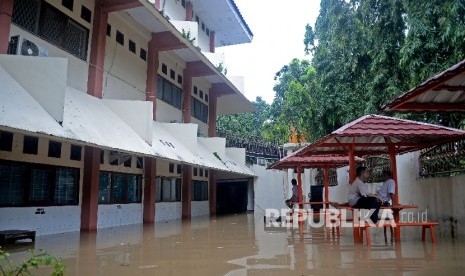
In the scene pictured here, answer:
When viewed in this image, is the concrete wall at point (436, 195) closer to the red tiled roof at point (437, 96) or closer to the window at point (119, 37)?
the red tiled roof at point (437, 96)

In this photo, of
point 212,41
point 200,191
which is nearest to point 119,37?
point 200,191

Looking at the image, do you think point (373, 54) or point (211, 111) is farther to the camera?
point (211, 111)

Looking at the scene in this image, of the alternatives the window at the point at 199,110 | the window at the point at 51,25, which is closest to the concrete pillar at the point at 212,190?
the window at the point at 199,110

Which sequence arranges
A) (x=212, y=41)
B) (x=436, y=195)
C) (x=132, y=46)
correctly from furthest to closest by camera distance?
(x=212, y=41) < (x=132, y=46) < (x=436, y=195)

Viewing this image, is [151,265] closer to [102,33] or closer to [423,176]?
[423,176]

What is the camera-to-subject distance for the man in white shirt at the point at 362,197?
7.61 metres

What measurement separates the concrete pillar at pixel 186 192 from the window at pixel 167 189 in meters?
0.31

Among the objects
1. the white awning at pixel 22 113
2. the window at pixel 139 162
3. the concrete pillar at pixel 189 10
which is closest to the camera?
the white awning at pixel 22 113

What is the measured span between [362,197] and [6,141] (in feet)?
24.4

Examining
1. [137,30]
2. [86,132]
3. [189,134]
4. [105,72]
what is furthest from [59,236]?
[137,30]

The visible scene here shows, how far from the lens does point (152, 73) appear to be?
15.1 m

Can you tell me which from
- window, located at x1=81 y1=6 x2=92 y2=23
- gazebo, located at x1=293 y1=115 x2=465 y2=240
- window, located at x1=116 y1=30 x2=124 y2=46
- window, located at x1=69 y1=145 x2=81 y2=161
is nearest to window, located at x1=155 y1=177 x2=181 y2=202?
window, located at x1=69 y1=145 x2=81 y2=161

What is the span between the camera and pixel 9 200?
932cm

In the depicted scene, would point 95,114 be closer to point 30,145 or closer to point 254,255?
point 30,145
